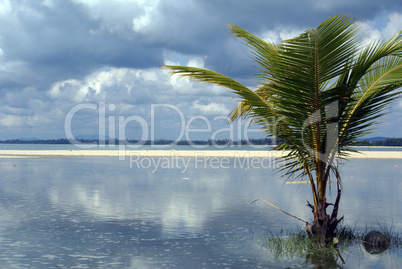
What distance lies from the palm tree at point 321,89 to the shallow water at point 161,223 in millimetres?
2518

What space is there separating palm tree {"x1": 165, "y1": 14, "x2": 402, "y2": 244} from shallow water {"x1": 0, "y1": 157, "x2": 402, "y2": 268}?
2.52 m

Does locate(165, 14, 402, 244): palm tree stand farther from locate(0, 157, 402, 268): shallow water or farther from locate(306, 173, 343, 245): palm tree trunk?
locate(0, 157, 402, 268): shallow water

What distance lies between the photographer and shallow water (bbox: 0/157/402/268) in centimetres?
945

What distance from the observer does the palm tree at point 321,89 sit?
392 inches

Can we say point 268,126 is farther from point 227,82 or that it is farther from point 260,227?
point 260,227

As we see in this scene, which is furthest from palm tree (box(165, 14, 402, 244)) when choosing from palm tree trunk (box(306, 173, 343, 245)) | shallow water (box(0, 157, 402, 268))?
shallow water (box(0, 157, 402, 268))

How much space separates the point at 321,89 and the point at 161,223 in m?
6.53

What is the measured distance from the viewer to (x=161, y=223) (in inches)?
530

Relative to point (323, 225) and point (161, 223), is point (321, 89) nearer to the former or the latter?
point (323, 225)

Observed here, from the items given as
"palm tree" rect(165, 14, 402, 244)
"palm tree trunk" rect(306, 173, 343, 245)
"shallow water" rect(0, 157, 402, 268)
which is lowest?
"shallow water" rect(0, 157, 402, 268)

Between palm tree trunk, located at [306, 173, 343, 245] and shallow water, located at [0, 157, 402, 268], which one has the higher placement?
palm tree trunk, located at [306, 173, 343, 245]

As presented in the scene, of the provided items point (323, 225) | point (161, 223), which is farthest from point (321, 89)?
point (161, 223)

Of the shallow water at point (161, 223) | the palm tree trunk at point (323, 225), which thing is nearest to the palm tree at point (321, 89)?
the palm tree trunk at point (323, 225)

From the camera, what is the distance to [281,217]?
15.0 m
